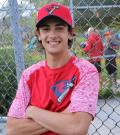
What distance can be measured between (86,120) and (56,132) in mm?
167

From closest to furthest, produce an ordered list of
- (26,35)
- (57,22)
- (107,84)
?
(57,22)
(26,35)
(107,84)

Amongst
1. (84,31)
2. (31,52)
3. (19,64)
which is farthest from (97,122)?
(19,64)

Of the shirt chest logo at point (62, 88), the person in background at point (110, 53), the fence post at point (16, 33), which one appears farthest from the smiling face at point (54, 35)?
the person in background at point (110, 53)

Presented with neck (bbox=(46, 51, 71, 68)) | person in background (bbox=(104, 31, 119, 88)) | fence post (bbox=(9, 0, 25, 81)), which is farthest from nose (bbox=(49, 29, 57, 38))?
person in background (bbox=(104, 31, 119, 88))

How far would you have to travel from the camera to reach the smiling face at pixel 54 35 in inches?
92.3

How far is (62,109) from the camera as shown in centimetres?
229

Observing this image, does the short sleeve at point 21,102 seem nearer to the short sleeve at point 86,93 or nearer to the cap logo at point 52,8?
the short sleeve at point 86,93

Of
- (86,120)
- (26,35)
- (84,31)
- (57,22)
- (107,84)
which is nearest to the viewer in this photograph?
(86,120)

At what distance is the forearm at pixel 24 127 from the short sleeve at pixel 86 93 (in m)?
0.20

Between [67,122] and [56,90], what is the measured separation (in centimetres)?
20

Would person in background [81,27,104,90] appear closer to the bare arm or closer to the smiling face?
the smiling face

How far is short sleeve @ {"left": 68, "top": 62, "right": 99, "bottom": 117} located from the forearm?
0.20 meters

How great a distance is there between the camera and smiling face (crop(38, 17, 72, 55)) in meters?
2.34

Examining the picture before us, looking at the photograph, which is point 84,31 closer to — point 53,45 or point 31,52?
point 31,52
